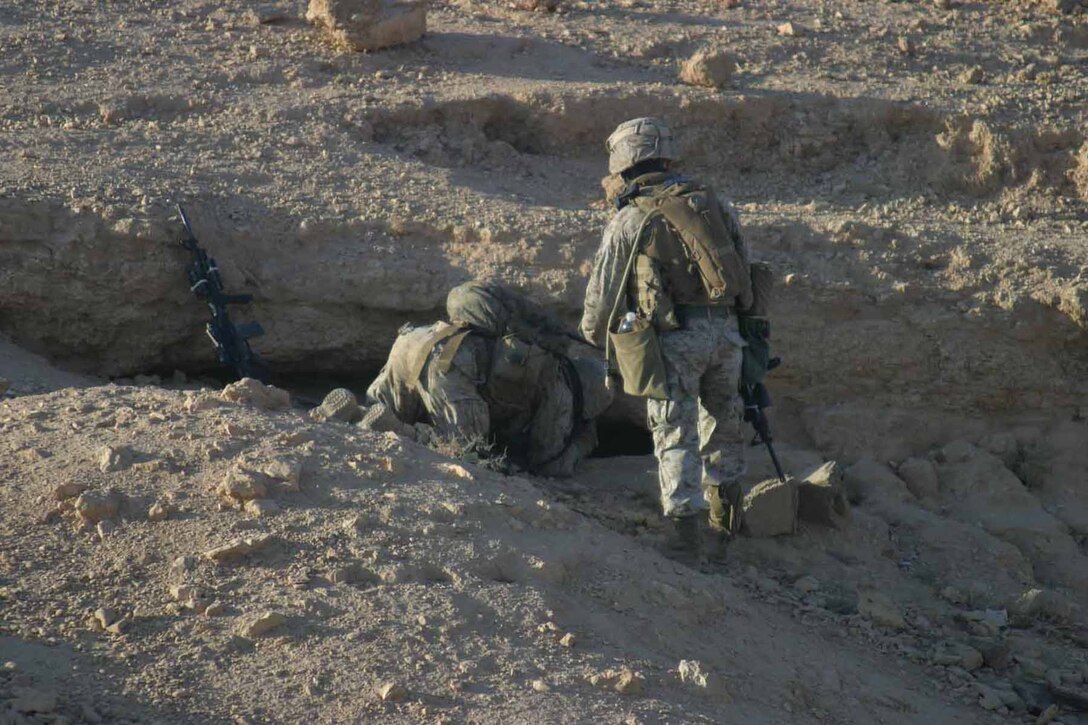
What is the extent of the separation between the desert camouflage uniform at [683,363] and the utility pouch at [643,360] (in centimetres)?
8

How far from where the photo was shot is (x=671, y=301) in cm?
562

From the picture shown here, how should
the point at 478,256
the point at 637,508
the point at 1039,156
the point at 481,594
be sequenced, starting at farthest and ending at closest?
the point at 1039,156 < the point at 478,256 < the point at 637,508 < the point at 481,594

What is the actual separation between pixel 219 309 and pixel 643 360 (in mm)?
2825

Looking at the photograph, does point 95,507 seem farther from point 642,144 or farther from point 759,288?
point 759,288

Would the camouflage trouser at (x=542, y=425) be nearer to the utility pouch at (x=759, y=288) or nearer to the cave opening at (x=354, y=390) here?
the cave opening at (x=354, y=390)

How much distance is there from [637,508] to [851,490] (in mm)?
1222

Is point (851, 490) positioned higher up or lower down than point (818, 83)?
lower down

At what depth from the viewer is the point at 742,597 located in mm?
5477

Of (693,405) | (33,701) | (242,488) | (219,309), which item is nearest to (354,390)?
(219,309)

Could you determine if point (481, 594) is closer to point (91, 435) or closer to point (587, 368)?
point (91, 435)

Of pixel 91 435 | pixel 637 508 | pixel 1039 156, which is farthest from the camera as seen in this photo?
pixel 1039 156

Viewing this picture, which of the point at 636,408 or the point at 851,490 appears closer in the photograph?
the point at 851,490

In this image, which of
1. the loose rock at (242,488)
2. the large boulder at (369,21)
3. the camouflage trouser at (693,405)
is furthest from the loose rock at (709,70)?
the loose rock at (242,488)

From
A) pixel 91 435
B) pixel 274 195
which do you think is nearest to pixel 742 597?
pixel 91 435
